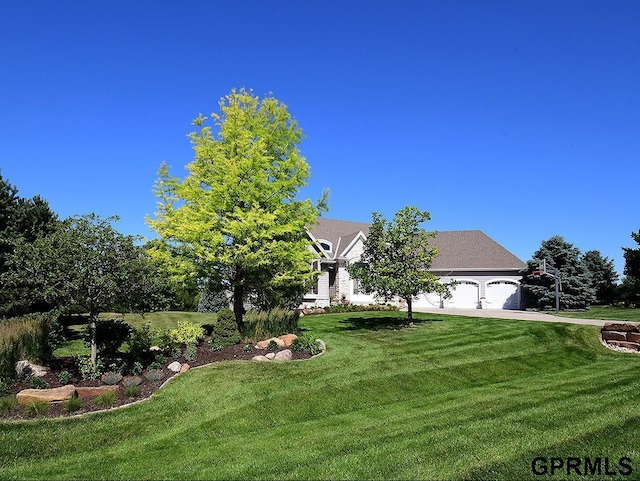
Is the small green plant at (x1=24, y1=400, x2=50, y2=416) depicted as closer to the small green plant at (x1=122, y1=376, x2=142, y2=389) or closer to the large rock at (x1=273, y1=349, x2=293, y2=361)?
the small green plant at (x1=122, y1=376, x2=142, y2=389)

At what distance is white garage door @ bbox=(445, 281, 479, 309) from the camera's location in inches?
1449

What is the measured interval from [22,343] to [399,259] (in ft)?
44.9

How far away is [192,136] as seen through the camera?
18141mm

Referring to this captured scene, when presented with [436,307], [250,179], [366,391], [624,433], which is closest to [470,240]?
[436,307]

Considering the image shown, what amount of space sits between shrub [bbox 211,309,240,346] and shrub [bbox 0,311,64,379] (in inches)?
186

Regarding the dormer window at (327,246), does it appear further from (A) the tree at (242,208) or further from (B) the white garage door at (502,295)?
(A) the tree at (242,208)

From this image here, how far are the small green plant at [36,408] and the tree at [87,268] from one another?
2162 mm

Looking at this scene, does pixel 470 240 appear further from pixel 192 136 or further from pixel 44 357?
pixel 44 357

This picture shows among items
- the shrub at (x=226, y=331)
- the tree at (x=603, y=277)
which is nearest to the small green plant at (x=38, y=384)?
the shrub at (x=226, y=331)

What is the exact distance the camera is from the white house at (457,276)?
3584 cm

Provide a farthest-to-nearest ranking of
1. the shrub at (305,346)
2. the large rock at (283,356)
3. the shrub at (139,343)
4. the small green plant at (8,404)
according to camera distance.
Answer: the shrub at (305,346) → the large rock at (283,356) → the shrub at (139,343) → the small green plant at (8,404)

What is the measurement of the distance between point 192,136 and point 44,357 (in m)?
8.91

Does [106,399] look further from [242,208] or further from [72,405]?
[242,208]

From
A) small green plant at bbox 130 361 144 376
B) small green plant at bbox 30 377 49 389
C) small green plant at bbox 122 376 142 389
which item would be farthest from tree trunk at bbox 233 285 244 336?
small green plant at bbox 30 377 49 389
